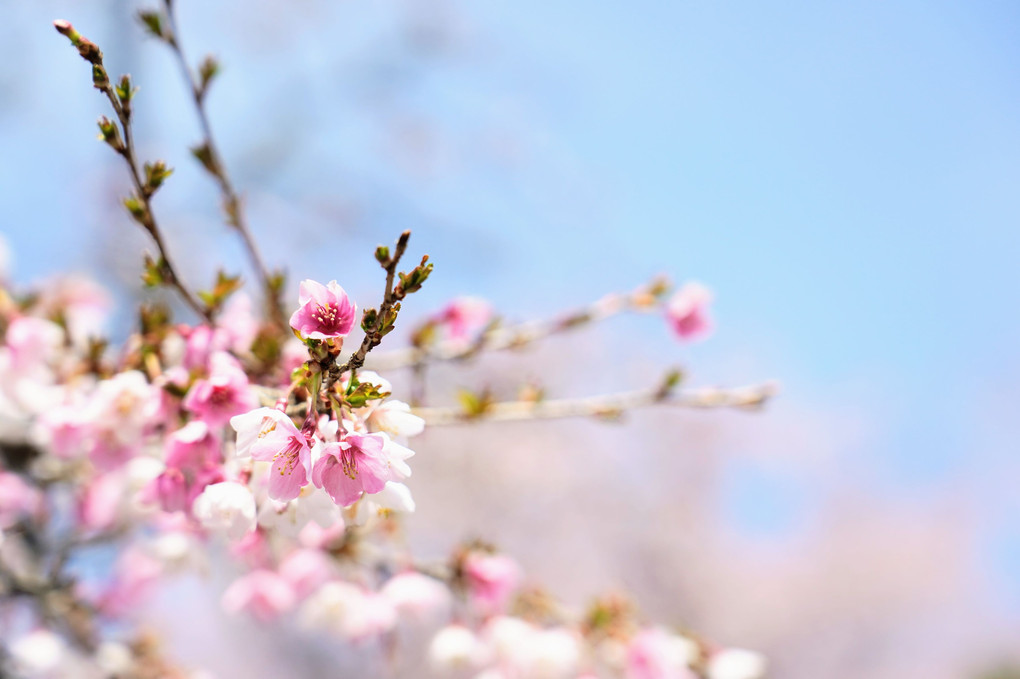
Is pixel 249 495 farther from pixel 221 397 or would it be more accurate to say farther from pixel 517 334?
pixel 517 334

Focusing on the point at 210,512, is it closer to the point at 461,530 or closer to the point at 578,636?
the point at 578,636

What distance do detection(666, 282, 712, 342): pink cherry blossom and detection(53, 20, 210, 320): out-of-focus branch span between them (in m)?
1.16

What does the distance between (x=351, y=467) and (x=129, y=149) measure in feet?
1.94

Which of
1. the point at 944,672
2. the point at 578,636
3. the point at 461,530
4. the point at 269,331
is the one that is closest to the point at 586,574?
the point at 461,530

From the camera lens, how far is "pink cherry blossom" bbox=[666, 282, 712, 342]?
1.77 metres

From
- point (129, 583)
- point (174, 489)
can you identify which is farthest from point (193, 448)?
point (129, 583)

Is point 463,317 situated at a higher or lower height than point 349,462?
higher

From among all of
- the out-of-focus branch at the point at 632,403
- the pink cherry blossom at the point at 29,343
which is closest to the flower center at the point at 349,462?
the out-of-focus branch at the point at 632,403

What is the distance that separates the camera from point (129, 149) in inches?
37.5

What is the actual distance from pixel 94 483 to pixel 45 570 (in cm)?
26

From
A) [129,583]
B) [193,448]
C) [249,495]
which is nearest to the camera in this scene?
[249,495]

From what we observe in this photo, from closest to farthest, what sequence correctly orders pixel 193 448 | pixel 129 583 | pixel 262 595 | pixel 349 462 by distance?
pixel 349 462 → pixel 193 448 → pixel 262 595 → pixel 129 583

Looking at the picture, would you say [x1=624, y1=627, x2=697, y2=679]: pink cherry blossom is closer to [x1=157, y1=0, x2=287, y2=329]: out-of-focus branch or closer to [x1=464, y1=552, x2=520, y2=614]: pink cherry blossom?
[x1=464, y1=552, x2=520, y2=614]: pink cherry blossom

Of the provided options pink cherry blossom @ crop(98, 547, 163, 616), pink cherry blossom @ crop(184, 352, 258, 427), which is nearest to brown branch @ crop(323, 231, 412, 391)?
pink cherry blossom @ crop(184, 352, 258, 427)
